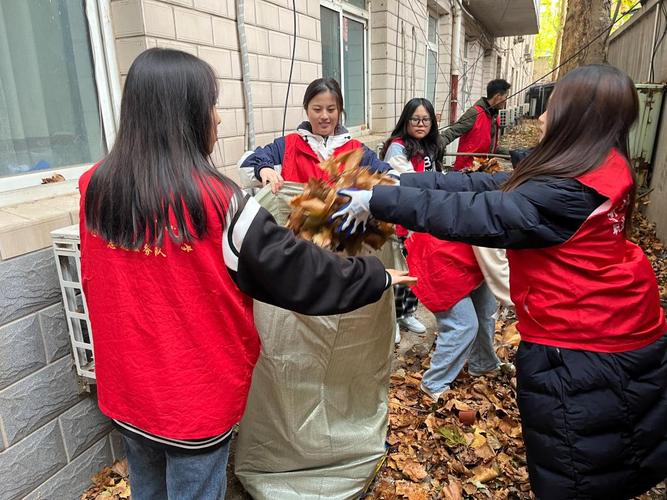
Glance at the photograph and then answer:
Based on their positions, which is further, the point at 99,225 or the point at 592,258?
the point at 592,258

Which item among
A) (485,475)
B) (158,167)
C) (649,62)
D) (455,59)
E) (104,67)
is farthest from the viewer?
(455,59)

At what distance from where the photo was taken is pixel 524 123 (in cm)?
2761

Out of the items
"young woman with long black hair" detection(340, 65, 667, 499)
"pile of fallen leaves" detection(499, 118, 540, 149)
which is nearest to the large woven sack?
"young woman with long black hair" detection(340, 65, 667, 499)

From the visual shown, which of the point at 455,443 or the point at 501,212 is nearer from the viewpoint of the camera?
the point at 501,212

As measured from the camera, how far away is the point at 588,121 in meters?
1.61

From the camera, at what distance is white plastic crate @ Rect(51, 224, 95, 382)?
2.00 metres

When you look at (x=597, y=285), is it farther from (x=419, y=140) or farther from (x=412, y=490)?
(x=419, y=140)

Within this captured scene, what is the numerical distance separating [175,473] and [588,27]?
9.99 meters

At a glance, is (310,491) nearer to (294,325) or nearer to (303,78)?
(294,325)

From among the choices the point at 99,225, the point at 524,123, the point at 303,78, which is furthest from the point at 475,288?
the point at 524,123

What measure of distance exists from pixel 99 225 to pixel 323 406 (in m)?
1.26

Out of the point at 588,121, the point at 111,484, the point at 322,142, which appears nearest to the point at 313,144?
the point at 322,142

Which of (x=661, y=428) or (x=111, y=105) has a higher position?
(x=111, y=105)

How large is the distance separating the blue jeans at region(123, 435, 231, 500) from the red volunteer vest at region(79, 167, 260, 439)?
0.11m
